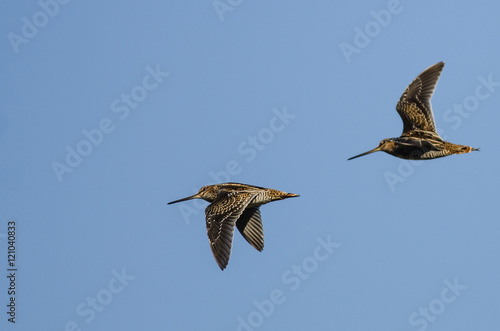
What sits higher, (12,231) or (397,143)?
(12,231)

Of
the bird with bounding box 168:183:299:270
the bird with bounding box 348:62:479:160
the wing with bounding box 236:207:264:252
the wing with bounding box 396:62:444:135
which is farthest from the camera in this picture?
the wing with bounding box 396:62:444:135

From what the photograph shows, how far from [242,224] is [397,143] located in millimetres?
3802

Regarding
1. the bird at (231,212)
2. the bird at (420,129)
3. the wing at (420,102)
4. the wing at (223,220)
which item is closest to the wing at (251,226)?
the bird at (231,212)

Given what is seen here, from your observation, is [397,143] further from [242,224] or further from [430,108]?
[242,224]

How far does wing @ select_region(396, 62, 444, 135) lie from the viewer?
68.6ft

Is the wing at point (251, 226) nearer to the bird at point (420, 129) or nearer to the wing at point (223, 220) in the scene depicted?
the wing at point (223, 220)

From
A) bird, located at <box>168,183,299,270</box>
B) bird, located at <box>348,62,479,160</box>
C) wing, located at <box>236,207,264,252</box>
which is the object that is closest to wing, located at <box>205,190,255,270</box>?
bird, located at <box>168,183,299,270</box>

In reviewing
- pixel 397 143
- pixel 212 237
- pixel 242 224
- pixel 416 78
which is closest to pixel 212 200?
pixel 242 224

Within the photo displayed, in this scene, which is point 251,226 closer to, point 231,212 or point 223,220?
point 231,212

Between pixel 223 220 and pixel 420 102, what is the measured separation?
6.01 m

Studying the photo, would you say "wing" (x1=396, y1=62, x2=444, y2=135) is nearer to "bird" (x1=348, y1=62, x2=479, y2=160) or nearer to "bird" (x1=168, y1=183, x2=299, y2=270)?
"bird" (x1=348, y1=62, x2=479, y2=160)

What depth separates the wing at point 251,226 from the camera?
789 inches

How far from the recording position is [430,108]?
69.2 ft

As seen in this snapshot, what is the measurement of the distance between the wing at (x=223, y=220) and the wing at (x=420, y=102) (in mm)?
4463
